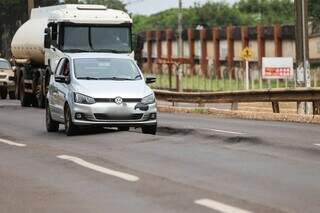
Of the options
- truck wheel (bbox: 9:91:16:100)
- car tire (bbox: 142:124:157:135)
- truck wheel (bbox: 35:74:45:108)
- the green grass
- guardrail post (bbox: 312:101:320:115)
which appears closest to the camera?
car tire (bbox: 142:124:157:135)

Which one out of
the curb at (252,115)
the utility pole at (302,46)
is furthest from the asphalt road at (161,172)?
the utility pole at (302,46)

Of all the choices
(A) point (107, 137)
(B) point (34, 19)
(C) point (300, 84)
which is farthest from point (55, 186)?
(B) point (34, 19)

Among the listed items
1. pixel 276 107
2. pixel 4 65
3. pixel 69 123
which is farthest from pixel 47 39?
pixel 4 65

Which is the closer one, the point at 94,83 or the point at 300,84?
the point at 94,83

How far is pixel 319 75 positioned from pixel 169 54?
45.6 m

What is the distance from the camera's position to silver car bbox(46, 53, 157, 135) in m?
17.0

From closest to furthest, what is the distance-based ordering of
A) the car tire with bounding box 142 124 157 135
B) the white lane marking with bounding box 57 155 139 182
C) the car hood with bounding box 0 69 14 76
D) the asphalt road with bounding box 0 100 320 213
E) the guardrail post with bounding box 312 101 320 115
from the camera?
1. the asphalt road with bounding box 0 100 320 213
2. the white lane marking with bounding box 57 155 139 182
3. the car tire with bounding box 142 124 157 135
4. the guardrail post with bounding box 312 101 320 115
5. the car hood with bounding box 0 69 14 76

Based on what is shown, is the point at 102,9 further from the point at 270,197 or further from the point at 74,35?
the point at 270,197

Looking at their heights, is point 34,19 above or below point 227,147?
above

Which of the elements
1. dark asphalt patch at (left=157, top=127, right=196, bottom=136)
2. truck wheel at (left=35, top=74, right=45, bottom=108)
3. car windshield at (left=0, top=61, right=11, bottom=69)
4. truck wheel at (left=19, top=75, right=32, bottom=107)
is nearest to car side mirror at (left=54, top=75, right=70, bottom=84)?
dark asphalt patch at (left=157, top=127, right=196, bottom=136)

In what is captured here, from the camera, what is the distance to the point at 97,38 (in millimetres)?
26203

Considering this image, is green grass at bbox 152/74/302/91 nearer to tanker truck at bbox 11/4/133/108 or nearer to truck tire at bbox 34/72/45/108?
truck tire at bbox 34/72/45/108

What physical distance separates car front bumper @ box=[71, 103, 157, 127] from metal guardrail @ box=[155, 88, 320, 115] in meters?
7.92

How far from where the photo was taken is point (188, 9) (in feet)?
421
